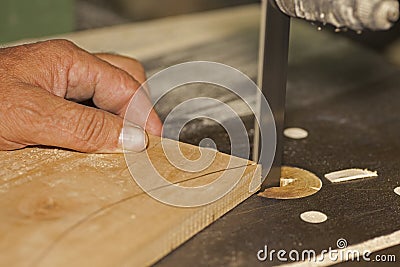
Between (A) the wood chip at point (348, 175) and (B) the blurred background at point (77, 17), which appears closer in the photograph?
(A) the wood chip at point (348, 175)

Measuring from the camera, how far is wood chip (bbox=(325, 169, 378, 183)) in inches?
31.1

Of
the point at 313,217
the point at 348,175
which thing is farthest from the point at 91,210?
the point at 348,175

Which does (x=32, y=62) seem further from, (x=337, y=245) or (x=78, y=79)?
(x=337, y=245)

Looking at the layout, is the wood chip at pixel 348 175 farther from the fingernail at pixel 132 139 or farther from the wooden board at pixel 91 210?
the fingernail at pixel 132 139

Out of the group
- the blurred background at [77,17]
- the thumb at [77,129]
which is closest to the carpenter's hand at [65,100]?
the thumb at [77,129]

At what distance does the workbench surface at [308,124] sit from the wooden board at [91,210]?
28 mm

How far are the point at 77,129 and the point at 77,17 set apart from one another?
80 centimetres

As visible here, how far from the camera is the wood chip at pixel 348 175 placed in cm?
79

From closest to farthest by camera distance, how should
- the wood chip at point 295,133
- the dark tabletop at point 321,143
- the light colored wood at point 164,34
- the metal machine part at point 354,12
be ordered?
the metal machine part at point 354,12
the dark tabletop at point 321,143
the wood chip at point 295,133
the light colored wood at point 164,34

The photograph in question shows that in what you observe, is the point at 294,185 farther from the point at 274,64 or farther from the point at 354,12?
the point at 354,12

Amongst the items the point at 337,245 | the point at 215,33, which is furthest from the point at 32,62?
the point at 215,33

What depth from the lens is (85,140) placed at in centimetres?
71

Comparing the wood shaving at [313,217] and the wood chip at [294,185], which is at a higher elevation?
the wood chip at [294,185]

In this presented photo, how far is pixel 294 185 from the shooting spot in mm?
768
